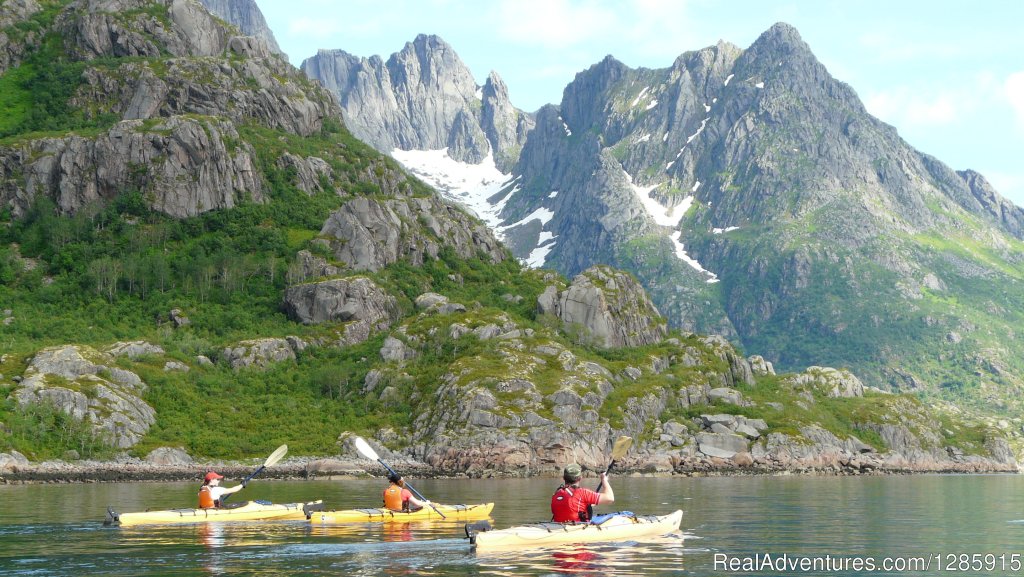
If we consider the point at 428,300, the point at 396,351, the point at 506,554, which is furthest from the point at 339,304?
the point at 506,554

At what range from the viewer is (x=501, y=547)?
40.4m

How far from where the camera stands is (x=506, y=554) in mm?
39625

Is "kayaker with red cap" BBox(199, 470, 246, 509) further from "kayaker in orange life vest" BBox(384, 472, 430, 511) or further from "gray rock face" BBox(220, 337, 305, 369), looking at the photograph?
"gray rock face" BBox(220, 337, 305, 369)

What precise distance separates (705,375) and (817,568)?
138008mm

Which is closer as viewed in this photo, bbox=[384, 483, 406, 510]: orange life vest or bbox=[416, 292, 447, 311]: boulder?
bbox=[384, 483, 406, 510]: orange life vest

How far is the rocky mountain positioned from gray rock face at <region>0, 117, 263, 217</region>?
1.31ft

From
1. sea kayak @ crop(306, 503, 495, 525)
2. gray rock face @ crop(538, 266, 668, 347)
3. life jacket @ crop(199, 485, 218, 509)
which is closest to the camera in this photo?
sea kayak @ crop(306, 503, 495, 525)

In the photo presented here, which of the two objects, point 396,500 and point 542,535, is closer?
point 542,535

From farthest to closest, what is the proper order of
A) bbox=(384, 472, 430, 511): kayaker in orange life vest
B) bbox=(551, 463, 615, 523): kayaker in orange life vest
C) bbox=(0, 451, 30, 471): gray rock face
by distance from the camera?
bbox=(0, 451, 30, 471): gray rock face → bbox=(384, 472, 430, 511): kayaker in orange life vest → bbox=(551, 463, 615, 523): kayaker in orange life vest

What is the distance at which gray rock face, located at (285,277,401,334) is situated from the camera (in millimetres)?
162875

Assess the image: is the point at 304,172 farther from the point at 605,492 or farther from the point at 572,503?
the point at 605,492

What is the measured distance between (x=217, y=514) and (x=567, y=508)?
85.8ft

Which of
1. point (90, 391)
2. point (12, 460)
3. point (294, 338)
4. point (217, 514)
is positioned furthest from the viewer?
point (294, 338)

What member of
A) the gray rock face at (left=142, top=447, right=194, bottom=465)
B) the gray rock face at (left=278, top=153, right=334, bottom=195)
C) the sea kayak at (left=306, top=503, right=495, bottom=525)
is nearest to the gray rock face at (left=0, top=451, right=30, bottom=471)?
the gray rock face at (left=142, top=447, right=194, bottom=465)
